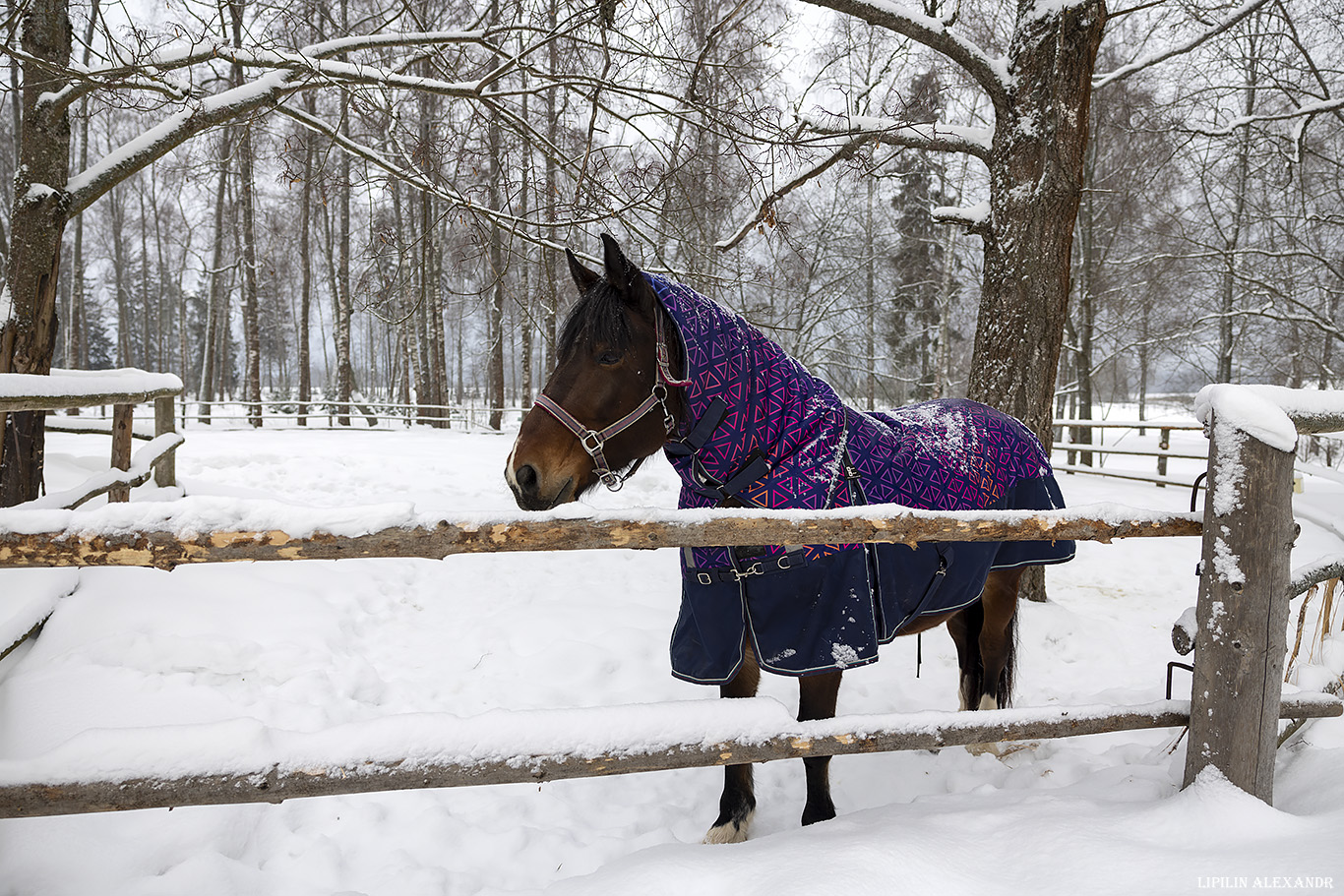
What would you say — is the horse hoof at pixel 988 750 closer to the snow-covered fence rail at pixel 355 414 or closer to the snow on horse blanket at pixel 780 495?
the snow on horse blanket at pixel 780 495

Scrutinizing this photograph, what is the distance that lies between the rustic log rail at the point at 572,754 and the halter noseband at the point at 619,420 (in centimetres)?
73

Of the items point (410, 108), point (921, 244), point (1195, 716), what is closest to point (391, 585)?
point (1195, 716)

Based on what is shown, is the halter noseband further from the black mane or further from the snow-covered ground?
the snow-covered ground

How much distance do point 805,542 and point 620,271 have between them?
3.38ft

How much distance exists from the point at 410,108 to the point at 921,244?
12.4 m

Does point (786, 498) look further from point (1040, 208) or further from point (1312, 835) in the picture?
point (1040, 208)

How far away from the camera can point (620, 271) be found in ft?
6.71

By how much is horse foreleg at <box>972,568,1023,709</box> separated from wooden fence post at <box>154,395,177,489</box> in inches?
215

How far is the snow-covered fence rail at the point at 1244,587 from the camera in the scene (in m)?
1.60

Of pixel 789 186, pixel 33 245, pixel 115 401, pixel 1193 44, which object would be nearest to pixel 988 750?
pixel 789 186

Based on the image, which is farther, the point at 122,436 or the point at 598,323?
the point at 122,436

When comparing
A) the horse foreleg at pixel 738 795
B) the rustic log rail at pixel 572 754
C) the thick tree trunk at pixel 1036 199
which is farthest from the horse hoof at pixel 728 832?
the thick tree trunk at pixel 1036 199

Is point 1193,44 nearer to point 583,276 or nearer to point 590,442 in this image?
point 583,276

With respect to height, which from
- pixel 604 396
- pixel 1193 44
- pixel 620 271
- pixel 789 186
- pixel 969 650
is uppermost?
pixel 1193 44
